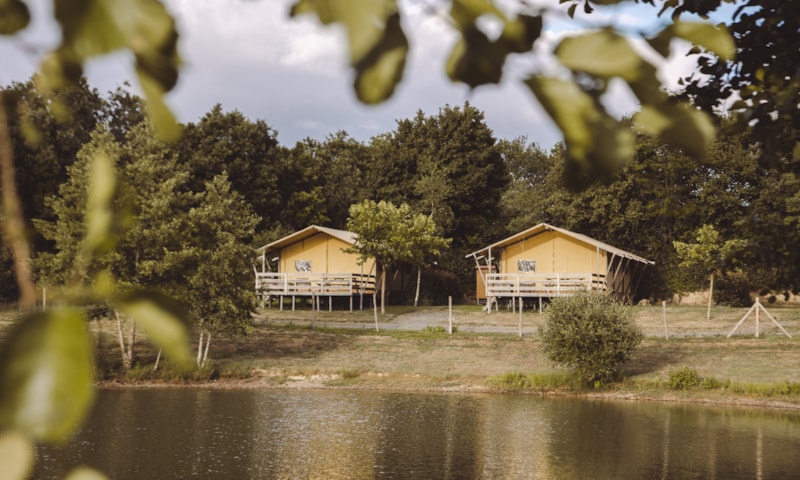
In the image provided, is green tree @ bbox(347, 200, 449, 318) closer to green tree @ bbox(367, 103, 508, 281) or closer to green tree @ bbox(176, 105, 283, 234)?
green tree @ bbox(367, 103, 508, 281)

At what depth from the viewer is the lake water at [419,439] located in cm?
1160

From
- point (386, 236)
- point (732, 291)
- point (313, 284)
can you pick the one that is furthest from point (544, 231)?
point (313, 284)

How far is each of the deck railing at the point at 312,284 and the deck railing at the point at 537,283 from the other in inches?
290

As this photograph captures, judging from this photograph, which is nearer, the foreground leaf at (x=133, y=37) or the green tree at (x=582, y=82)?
the foreground leaf at (x=133, y=37)

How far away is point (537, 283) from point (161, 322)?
1426 inches

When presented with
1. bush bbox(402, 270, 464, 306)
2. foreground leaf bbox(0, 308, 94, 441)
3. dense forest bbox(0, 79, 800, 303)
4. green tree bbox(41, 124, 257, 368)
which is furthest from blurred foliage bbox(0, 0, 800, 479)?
bush bbox(402, 270, 464, 306)

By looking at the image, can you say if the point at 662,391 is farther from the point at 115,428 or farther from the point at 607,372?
the point at 115,428

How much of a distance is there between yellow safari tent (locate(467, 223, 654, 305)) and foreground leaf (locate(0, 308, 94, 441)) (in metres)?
34.8

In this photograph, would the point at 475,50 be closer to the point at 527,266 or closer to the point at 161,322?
the point at 161,322

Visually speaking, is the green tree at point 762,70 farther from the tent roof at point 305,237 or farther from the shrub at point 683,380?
the tent roof at point 305,237

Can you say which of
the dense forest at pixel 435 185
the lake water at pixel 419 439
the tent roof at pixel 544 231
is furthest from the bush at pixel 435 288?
the lake water at pixel 419 439

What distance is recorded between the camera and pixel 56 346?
0.45 meters

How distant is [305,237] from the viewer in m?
41.0

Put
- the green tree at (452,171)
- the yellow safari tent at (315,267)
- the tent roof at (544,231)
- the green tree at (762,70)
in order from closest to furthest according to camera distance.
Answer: the green tree at (762,70) → the tent roof at (544,231) → the yellow safari tent at (315,267) → the green tree at (452,171)
